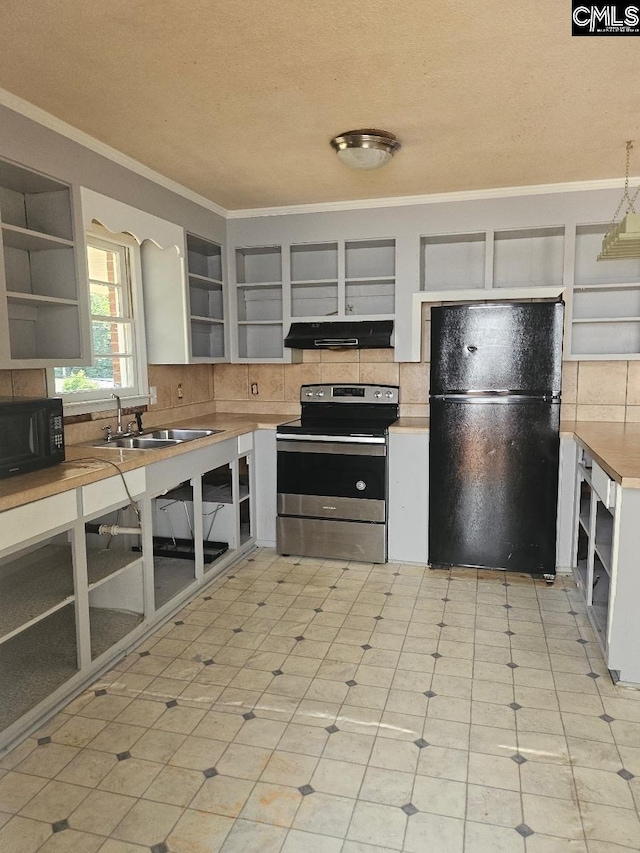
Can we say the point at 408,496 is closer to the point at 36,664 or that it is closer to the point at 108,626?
the point at 108,626

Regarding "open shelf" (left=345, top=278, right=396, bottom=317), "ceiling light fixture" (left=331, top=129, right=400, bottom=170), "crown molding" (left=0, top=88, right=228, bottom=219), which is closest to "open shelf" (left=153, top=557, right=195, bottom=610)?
"open shelf" (left=345, top=278, right=396, bottom=317)

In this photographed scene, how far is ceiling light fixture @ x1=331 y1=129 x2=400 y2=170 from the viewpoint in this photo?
2740 mm

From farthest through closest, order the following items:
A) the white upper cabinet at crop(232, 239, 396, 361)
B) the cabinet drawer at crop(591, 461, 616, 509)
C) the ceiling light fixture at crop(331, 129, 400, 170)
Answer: the white upper cabinet at crop(232, 239, 396, 361)
the ceiling light fixture at crop(331, 129, 400, 170)
the cabinet drawer at crop(591, 461, 616, 509)

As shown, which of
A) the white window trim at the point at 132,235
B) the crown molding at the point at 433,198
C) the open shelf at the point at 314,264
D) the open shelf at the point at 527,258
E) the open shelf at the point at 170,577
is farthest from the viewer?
the open shelf at the point at 314,264

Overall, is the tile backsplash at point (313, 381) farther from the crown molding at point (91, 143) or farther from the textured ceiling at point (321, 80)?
the textured ceiling at point (321, 80)

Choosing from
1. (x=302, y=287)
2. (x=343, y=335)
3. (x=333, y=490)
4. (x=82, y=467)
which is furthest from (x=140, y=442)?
(x=302, y=287)

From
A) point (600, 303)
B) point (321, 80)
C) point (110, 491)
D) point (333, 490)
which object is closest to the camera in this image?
point (321, 80)

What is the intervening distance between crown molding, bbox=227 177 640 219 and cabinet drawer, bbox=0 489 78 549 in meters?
2.67

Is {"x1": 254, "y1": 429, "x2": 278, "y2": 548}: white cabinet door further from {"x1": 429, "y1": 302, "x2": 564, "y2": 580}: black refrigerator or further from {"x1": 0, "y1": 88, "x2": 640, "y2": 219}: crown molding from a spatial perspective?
{"x1": 0, "y1": 88, "x2": 640, "y2": 219}: crown molding

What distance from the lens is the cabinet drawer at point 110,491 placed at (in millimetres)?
2404

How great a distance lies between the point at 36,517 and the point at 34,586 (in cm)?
45

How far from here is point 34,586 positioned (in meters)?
2.39

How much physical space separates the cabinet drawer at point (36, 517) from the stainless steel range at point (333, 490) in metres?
1.76

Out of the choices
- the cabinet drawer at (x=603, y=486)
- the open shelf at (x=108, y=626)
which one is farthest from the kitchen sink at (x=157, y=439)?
the cabinet drawer at (x=603, y=486)
